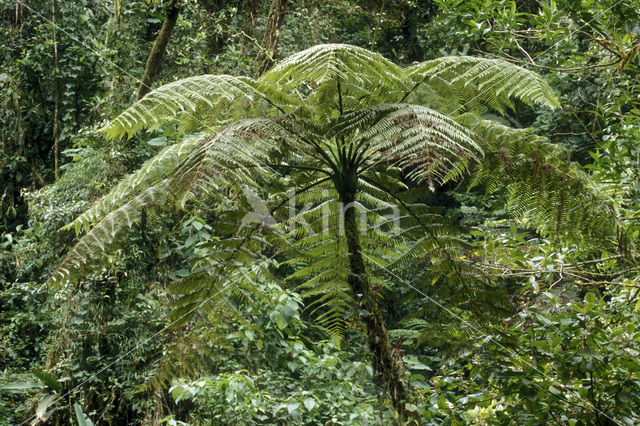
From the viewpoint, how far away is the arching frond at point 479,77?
7.68 ft

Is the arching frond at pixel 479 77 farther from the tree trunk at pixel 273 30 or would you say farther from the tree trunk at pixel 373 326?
the tree trunk at pixel 273 30

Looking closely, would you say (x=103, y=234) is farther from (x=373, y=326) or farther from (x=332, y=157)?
(x=373, y=326)

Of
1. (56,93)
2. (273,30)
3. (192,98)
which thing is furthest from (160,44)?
(56,93)

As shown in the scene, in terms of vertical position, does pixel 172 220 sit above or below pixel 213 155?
above

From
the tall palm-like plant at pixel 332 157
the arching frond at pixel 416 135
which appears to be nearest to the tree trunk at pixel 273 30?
the tall palm-like plant at pixel 332 157

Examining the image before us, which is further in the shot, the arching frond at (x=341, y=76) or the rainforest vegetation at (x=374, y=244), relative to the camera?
the arching frond at (x=341, y=76)

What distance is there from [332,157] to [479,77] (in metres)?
0.72

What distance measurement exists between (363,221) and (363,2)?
587 centimetres

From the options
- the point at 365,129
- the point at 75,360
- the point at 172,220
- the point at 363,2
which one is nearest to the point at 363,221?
the point at 365,129

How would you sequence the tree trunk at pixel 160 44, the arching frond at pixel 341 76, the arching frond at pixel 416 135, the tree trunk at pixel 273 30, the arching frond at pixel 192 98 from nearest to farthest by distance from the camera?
the arching frond at pixel 416 135
the arching frond at pixel 341 76
the arching frond at pixel 192 98
the tree trunk at pixel 160 44
the tree trunk at pixel 273 30

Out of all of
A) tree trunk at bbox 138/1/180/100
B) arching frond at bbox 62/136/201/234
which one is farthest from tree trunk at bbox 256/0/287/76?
arching frond at bbox 62/136/201/234

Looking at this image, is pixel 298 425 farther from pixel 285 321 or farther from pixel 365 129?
pixel 365 129

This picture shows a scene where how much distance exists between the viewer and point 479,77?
242 cm

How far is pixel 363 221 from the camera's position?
2.59m
